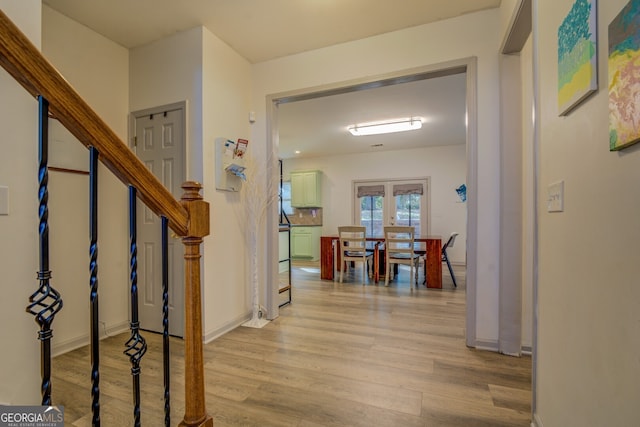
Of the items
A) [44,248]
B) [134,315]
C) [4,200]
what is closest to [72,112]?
[44,248]

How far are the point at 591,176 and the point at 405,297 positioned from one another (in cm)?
318

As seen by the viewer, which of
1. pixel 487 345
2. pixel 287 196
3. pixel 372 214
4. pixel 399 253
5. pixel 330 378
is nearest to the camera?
pixel 330 378

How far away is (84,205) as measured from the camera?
2.47 metres

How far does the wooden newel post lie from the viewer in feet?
3.32

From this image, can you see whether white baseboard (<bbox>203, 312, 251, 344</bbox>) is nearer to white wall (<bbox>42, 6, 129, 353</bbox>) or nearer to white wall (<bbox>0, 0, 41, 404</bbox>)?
white wall (<bbox>42, 6, 129, 353</bbox>)

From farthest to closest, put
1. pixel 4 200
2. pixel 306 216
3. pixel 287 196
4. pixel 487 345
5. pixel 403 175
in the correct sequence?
pixel 287 196, pixel 306 216, pixel 403 175, pixel 487 345, pixel 4 200

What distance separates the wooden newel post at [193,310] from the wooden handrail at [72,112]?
81mm

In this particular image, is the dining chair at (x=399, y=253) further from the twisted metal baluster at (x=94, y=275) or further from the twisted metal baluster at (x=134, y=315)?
the twisted metal baluster at (x=94, y=275)

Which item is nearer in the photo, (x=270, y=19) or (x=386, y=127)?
(x=270, y=19)

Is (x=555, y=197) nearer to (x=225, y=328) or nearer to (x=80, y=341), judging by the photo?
(x=225, y=328)

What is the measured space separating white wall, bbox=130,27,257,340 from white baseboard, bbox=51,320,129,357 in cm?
94

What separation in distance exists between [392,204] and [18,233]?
643 centimetres

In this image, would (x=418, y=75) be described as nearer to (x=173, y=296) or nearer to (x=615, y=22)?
(x=615, y=22)

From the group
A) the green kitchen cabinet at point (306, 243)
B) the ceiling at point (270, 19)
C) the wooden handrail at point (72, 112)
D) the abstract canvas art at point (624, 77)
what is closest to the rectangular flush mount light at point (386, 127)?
the ceiling at point (270, 19)
